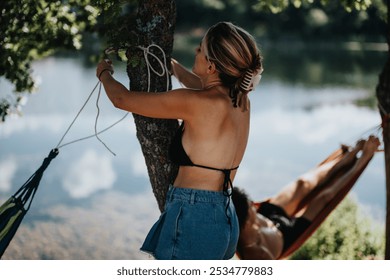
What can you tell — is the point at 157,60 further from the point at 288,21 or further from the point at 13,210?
the point at 288,21

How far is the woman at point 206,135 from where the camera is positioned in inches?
82.4

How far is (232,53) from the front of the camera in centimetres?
208

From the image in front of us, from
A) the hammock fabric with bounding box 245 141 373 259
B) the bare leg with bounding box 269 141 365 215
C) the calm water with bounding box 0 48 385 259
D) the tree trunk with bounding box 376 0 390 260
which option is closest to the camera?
the tree trunk with bounding box 376 0 390 260

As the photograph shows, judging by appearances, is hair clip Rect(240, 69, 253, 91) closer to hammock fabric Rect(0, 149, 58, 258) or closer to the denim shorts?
the denim shorts

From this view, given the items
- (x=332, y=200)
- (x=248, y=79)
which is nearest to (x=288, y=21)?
(x=332, y=200)

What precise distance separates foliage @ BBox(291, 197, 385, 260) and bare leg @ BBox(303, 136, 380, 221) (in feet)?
2.83

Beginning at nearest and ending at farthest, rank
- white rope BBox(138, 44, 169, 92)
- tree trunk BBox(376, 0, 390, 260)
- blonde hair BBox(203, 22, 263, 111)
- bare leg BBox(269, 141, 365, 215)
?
blonde hair BBox(203, 22, 263, 111) → white rope BBox(138, 44, 169, 92) → tree trunk BBox(376, 0, 390, 260) → bare leg BBox(269, 141, 365, 215)

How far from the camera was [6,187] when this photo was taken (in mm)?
8086

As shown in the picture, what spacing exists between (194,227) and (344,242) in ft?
10.5

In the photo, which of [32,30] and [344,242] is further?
[344,242]

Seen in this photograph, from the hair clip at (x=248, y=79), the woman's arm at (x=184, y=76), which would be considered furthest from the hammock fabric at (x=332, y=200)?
the hair clip at (x=248, y=79)

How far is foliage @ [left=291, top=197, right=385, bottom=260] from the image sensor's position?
190 inches

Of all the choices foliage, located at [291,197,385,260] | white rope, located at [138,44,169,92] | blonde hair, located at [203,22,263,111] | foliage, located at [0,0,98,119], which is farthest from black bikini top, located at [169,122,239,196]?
foliage, located at [291,197,385,260]

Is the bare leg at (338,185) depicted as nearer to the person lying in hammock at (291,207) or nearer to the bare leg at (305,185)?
the person lying in hammock at (291,207)
